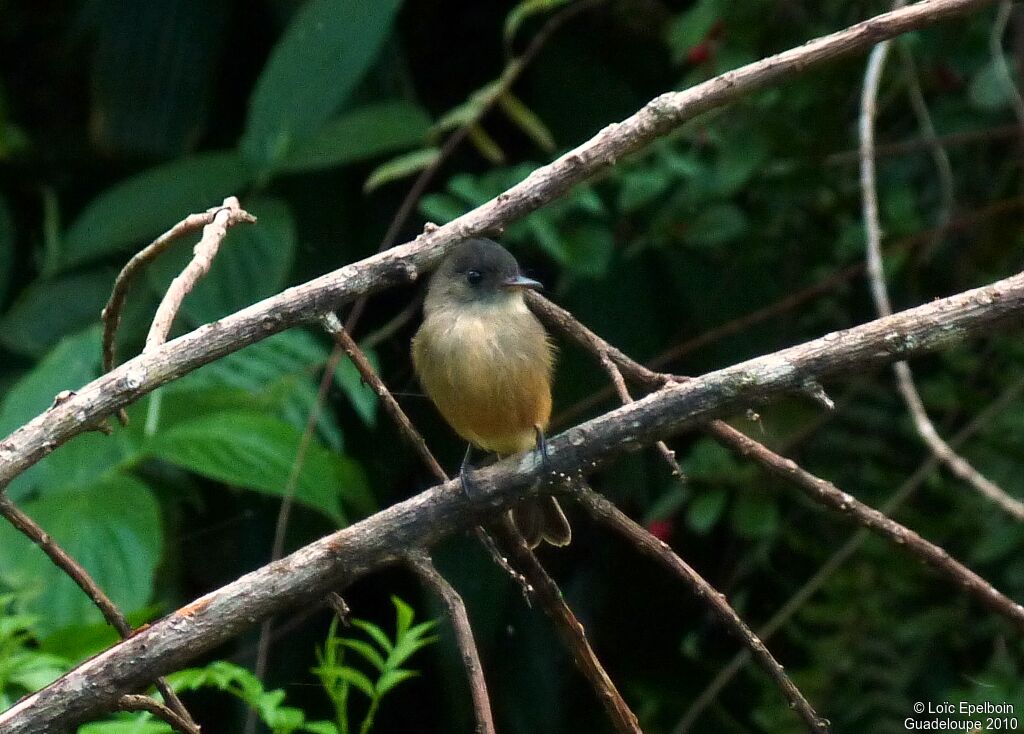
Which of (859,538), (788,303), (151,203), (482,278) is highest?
(151,203)

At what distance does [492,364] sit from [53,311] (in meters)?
2.15

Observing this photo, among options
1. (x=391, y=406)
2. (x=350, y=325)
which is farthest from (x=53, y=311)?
(x=391, y=406)

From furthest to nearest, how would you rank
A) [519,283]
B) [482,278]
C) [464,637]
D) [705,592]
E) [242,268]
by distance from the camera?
[242,268] → [482,278] → [519,283] → [705,592] → [464,637]

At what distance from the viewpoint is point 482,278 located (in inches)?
130

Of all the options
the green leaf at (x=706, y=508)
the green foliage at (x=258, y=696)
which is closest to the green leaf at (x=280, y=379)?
the green leaf at (x=706, y=508)

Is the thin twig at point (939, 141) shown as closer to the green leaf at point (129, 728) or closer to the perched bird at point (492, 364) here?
the perched bird at point (492, 364)

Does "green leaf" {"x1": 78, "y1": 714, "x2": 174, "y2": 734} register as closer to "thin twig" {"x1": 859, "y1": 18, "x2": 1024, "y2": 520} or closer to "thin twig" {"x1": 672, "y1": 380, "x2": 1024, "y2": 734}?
"thin twig" {"x1": 859, "y1": 18, "x2": 1024, "y2": 520}

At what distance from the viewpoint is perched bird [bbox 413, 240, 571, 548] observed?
3.08m

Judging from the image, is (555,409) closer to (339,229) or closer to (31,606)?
(339,229)

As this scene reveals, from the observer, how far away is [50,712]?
6.38 ft

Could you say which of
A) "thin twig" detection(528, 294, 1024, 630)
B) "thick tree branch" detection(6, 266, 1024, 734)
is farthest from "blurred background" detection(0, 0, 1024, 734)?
"thin twig" detection(528, 294, 1024, 630)

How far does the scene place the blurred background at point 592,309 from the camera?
402 centimetres

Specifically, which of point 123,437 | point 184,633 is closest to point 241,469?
point 123,437

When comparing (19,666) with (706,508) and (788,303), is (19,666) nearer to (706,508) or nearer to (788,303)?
(706,508)
